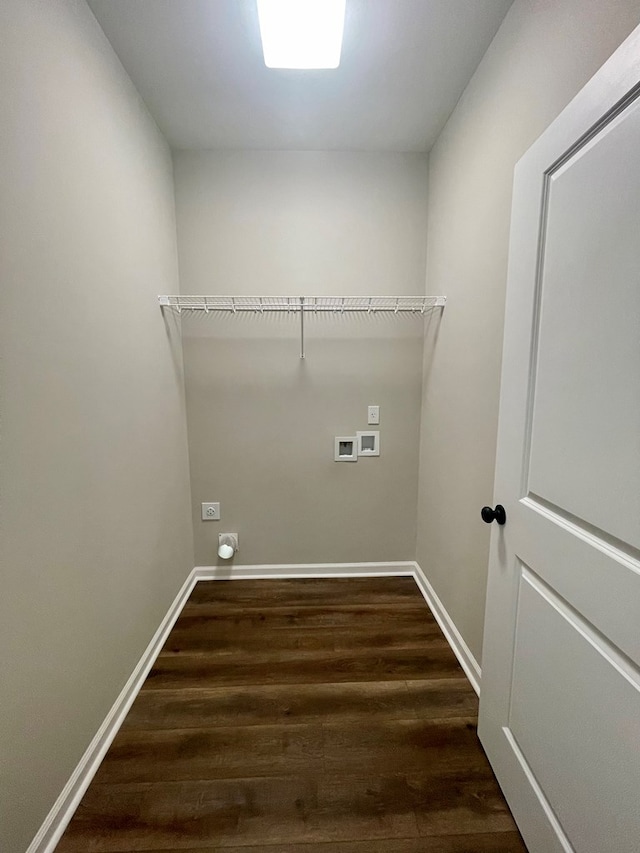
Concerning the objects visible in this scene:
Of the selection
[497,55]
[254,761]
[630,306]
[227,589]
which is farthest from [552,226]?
[227,589]

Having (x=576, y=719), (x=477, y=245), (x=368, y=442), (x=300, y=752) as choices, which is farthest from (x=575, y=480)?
(x=368, y=442)

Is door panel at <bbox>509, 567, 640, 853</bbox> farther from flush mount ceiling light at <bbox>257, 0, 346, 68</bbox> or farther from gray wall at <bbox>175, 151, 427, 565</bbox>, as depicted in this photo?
flush mount ceiling light at <bbox>257, 0, 346, 68</bbox>

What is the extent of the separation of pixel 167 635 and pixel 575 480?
1971 mm

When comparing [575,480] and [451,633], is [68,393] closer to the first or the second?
[575,480]

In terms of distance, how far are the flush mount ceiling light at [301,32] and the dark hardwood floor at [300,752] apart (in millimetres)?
2534

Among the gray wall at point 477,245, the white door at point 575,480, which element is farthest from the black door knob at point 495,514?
the gray wall at point 477,245

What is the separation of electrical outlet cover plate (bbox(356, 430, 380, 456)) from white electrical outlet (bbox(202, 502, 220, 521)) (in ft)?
3.26

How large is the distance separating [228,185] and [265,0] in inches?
34.7

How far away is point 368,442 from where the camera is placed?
7.09 feet

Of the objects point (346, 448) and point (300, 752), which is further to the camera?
point (346, 448)

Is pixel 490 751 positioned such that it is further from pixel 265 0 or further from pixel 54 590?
pixel 265 0

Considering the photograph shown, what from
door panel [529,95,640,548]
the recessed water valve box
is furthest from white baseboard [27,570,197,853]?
door panel [529,95,640,548]

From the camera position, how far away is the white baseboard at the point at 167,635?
3.27 ft

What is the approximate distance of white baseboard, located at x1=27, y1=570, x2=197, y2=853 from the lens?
3.13 ft
